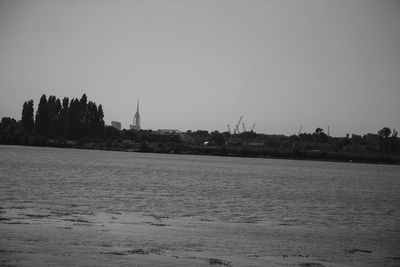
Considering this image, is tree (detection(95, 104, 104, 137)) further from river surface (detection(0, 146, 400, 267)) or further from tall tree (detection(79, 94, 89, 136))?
river surface (detection(0, 146, 400, 267))

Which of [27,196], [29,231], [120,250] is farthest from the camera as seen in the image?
[27,196]

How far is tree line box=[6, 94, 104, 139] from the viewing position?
154875 mm

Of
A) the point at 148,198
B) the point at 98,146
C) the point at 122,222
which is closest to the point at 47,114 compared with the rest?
the point at 98,146

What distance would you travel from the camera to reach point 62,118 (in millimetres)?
157250

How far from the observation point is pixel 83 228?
23.0m

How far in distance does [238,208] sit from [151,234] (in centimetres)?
1495

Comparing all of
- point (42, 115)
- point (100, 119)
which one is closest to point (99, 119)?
point (100, 119)

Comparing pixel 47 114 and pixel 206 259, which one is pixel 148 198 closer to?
pixel 206 259

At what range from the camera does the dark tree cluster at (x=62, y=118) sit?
508 feet

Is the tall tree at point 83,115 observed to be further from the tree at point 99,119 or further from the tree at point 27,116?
the tree at point 27,116

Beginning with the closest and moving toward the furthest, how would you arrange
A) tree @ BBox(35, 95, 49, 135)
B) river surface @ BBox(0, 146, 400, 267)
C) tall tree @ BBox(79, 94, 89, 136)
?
river surface @ BBox(0, 146, 400, 267)
tree @ BBox(35, 95, 49, 135)
tall tree @ BBox(79, 94, 89, 136)

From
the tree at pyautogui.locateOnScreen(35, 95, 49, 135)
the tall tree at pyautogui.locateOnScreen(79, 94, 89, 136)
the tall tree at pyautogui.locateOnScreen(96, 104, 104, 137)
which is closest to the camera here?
the tree at pyautogui.locateOnScreen(35, 95, 49, 135)

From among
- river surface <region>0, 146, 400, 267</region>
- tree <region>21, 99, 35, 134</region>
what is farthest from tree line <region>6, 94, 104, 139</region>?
river surface <region>0, 146, 400, 267</region>

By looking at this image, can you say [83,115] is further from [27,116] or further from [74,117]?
[27,116]
